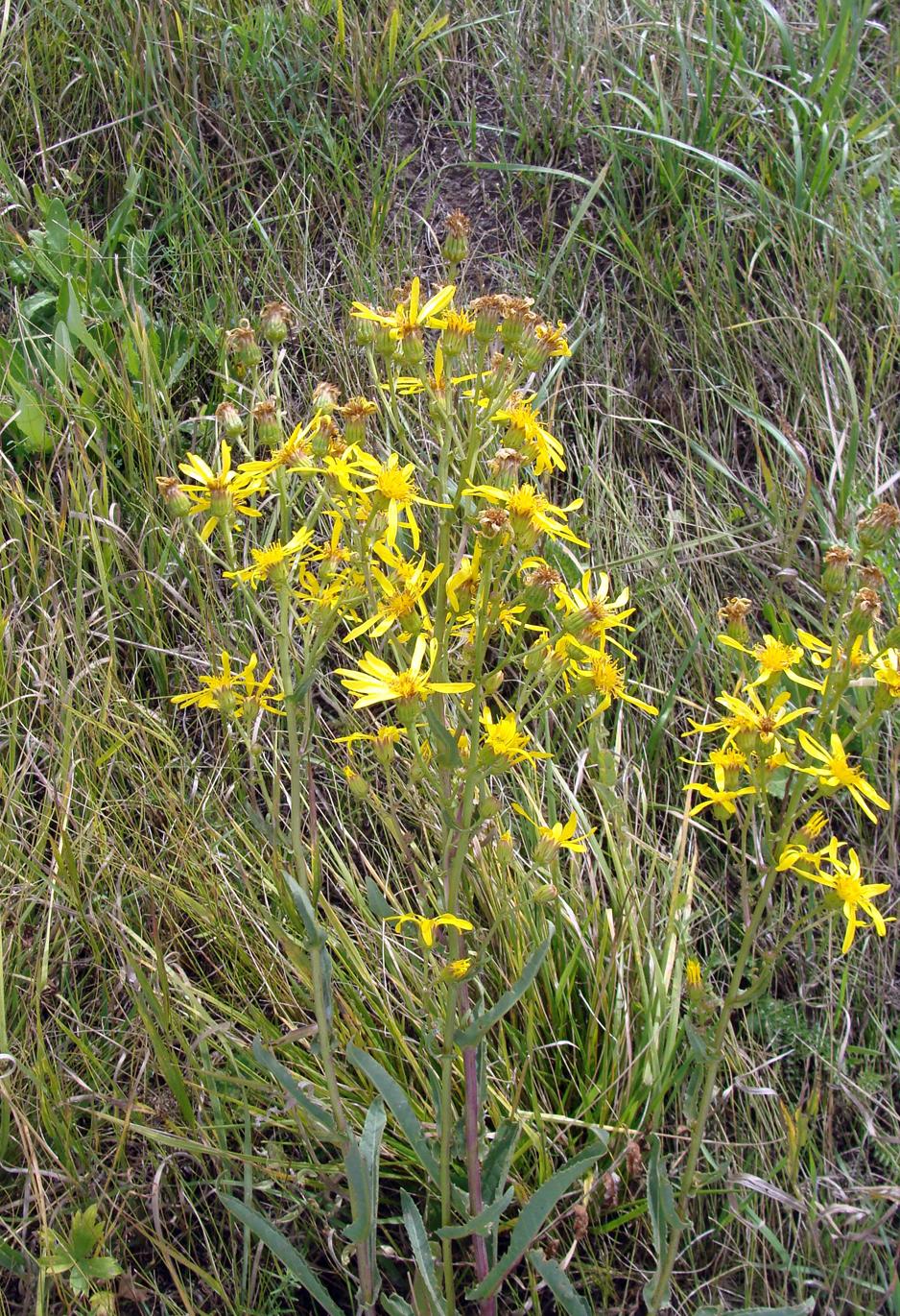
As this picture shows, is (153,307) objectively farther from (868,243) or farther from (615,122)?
(868,243)

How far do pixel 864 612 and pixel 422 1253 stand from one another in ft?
3.67

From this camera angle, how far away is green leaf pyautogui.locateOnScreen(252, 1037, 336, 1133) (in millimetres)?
1595

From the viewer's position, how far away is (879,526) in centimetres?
159

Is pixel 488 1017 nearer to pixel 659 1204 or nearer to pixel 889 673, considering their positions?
pixel 659 1204

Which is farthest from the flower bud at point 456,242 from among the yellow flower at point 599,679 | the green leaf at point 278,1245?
the green leaf at point 278,1245

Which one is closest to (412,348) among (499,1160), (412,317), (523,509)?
(412,317)

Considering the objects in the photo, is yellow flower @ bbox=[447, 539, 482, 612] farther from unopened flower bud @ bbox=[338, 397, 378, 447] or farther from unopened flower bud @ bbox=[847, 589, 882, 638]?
unopened flower bud @ bbox=[847, 589, 882, 638]

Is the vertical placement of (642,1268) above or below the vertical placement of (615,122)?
below

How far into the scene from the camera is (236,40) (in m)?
3.33

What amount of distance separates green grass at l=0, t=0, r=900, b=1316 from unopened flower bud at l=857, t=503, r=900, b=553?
77 centimetres

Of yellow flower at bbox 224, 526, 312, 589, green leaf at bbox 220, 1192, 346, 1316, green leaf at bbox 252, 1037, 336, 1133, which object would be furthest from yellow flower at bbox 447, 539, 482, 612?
green leaf at bbox 220, 1192, 346, 1316

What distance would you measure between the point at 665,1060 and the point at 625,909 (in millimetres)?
312

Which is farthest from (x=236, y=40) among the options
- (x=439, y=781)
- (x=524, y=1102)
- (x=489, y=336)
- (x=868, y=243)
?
(x=524, y=1102)

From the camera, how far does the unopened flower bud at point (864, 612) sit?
1.49m
